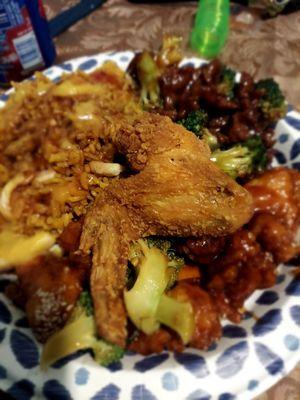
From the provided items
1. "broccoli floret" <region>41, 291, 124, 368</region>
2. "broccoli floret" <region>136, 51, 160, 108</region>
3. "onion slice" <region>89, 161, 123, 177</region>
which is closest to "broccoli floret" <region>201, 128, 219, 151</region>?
"onion slice" <region>89, 161, 123, 177</region>

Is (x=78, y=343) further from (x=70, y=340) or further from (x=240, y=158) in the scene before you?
(x=240, y=158)

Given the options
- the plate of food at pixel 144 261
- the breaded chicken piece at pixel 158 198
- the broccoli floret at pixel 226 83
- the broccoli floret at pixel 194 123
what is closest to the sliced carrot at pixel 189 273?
the plate of food at pixel 144 261

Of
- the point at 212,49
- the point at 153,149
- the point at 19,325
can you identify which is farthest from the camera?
the point at 212,49

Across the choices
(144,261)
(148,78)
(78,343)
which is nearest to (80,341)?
(78,343)

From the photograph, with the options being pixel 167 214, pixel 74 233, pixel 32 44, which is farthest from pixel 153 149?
pixel 32 44

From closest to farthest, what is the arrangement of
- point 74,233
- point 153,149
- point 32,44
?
point 153,149 → point 74,233 → point 32,44

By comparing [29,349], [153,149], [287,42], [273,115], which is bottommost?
[29,349]

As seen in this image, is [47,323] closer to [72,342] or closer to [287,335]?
[72,342]
